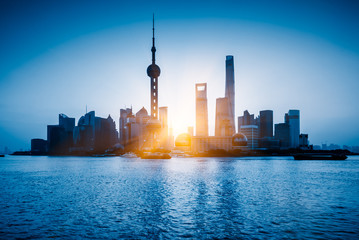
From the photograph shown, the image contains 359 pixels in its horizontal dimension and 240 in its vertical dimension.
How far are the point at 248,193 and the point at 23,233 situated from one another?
39.3 meters

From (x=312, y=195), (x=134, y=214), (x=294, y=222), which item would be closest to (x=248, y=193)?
(x=312, y=195)

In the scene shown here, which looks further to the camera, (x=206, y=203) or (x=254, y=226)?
(x=206, y=203)

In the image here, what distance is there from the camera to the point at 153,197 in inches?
1873

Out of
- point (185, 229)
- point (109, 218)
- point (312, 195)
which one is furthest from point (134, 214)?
point (312, 195)

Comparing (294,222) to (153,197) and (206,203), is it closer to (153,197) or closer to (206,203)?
(206,203)

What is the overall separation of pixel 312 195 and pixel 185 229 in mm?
33149

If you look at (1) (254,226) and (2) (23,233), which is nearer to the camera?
(2) (23,233)

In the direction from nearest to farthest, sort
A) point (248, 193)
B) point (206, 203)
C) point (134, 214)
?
point (134, 214) → point (206, 203) → point (248, 193)

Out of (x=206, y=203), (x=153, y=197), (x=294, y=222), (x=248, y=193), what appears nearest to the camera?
(x=294, y=222)

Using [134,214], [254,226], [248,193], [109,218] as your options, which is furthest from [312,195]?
[109,218]

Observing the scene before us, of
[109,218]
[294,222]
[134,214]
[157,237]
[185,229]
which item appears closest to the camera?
[157,237]

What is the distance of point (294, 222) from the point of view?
98.0 ft

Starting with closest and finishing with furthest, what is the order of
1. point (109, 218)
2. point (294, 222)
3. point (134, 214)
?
point (294, 222) → point (109, 218) → point (134, 214)

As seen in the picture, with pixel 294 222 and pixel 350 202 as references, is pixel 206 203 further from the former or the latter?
pixel 350 202
